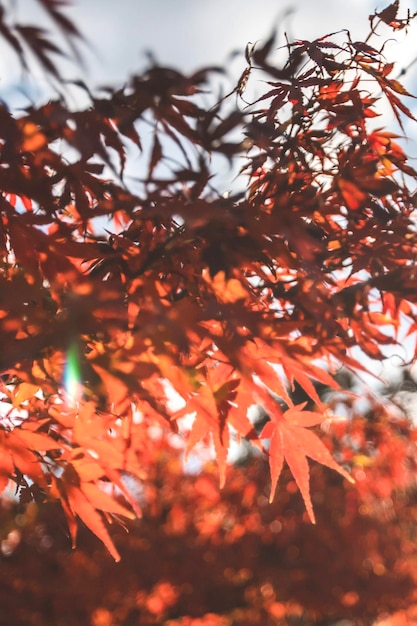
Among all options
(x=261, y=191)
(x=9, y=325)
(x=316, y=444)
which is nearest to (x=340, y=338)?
(x=316, y=444)

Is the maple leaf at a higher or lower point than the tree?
lower

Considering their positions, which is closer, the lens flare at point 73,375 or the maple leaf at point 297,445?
the lens flare at point 73,375

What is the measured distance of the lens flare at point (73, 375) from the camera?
1.07 metres

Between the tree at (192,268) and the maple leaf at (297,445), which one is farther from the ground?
the tree at (192,268)

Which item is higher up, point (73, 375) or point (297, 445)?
point (73, 375)

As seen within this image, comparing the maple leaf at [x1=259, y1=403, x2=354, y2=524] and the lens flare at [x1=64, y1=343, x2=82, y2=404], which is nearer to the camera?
the lens flare at [x1=64, y1=343, x2=82, y2=404]

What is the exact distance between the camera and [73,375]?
114cm

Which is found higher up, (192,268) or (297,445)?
(192,268)

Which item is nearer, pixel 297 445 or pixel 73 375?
pixel 73 375

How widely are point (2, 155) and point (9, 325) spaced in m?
0.32

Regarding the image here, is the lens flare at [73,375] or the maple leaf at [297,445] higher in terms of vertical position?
the lens flare at [73,375]

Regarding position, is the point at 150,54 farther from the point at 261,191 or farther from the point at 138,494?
the point at 138,494

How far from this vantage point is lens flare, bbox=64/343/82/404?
3.50 feet

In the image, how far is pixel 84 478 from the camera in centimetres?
143
